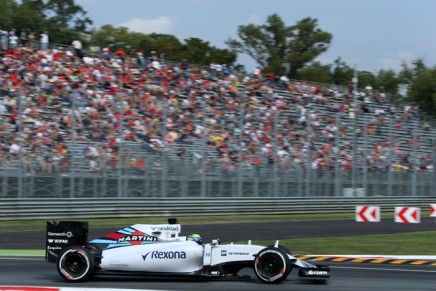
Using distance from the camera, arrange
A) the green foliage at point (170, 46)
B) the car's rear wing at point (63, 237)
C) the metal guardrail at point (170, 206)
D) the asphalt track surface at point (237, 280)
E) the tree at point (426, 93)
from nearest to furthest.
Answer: the asphalt track surface at point (237, 280) < the car's rear wing at point (63, 237) < the metal guardrail at point (170, 206) < the tree at point (426, 93) < the green foliage at point (170, 46)

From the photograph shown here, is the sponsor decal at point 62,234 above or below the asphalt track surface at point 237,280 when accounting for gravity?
above

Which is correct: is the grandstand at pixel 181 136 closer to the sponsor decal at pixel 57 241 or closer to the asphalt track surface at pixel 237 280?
the asphalt track surface at pixel 237 280

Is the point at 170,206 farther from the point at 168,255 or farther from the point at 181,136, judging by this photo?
the point at 168,255

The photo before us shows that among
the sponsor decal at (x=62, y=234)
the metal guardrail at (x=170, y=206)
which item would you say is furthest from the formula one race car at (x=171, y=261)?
the metal guardrail at (x=170, y=206)

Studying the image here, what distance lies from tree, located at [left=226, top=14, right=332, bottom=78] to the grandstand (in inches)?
1669

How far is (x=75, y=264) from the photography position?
10484 millimetres

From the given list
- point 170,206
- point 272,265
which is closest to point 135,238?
point 272,265

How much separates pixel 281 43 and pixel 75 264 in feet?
237

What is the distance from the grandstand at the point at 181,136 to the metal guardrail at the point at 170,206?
26 centimetres

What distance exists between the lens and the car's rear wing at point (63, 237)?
10656 millimetres

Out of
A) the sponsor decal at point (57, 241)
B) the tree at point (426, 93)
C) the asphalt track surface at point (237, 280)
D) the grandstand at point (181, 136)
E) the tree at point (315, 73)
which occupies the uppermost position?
the tree at point (315, 73)

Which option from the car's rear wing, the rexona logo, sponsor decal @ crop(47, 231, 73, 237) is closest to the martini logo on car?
the rexona logo

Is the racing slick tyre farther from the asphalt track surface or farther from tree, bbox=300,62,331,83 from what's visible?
tree, bbox=300,62,331,83

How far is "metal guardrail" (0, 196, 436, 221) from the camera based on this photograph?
23.0 meters
